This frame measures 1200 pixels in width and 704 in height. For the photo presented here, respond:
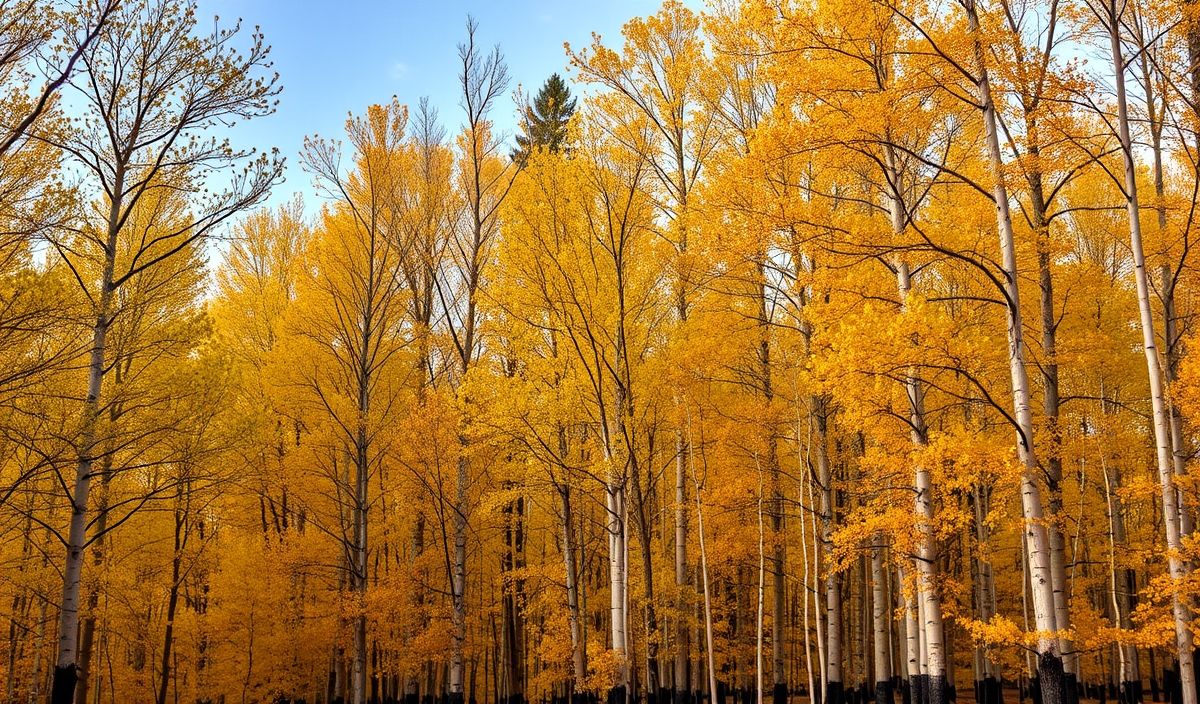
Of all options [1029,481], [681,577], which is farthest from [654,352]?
[1029,481]

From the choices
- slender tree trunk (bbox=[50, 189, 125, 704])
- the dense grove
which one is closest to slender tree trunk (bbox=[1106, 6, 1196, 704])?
the dense grove

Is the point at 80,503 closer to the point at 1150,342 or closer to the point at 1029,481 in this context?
the point at 1029,481

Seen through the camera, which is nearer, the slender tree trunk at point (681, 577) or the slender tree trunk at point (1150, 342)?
the slender tree trunk at point (1150, 342)

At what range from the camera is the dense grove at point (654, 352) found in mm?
7066

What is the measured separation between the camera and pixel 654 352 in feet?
46.7

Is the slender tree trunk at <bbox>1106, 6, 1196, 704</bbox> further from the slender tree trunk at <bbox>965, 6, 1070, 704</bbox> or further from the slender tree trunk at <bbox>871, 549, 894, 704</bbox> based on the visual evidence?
the slender tree trunk at <bbox>871, 549, 894, 704</bbox>

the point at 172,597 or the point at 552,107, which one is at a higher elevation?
the point at 552,107

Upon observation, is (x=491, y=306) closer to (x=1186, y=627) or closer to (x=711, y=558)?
(x=711, y=558)

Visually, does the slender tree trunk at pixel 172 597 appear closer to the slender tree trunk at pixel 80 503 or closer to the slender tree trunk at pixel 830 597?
the slender tree trunk at pixel 80 503

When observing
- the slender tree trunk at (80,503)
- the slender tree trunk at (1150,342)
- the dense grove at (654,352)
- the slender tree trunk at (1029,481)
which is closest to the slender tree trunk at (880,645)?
the dense grove at (654,352)

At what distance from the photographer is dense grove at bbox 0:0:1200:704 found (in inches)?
278

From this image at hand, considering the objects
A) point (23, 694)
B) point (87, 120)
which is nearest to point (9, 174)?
point (87, 120)

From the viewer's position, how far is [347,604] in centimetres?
1325

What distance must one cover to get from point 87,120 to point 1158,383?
1060 centimetres
